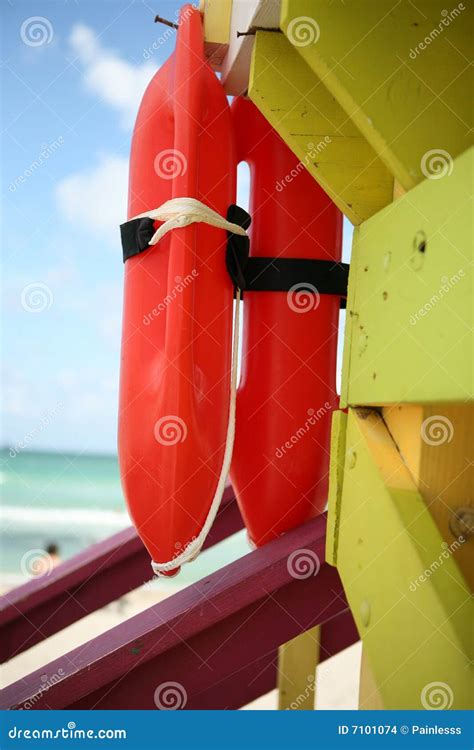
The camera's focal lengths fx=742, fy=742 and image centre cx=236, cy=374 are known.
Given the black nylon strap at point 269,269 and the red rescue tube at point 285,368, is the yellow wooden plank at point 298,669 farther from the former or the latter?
the black nylon strap at point 269,269

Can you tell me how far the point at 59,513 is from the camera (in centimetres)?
1655

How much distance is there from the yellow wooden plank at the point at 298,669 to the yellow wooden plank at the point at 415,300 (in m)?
1.52

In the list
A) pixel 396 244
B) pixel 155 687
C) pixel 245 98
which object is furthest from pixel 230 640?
pixel 245 98

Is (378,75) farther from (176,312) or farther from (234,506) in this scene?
(234,506)

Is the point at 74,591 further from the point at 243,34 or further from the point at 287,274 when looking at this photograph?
the point at 243,34

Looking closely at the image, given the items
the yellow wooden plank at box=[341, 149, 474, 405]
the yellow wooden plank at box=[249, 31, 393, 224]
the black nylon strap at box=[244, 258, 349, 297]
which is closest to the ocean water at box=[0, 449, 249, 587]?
the black nylon strap at box=[244, 258, 349, 297]

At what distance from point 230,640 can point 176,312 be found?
66 centimetres

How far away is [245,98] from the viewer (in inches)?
72.7

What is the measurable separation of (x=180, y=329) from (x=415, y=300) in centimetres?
78

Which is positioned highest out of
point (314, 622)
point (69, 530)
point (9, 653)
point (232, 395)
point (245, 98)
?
point (245, 98)

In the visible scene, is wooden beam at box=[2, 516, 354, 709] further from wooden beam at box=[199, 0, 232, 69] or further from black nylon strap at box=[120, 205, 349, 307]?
wooden beam at box=[199, 0, 232, 69]

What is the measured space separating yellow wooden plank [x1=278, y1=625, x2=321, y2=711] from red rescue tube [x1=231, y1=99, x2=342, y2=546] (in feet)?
2.54

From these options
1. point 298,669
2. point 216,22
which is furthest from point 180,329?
point 298,669

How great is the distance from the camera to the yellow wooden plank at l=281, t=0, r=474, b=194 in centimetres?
85
